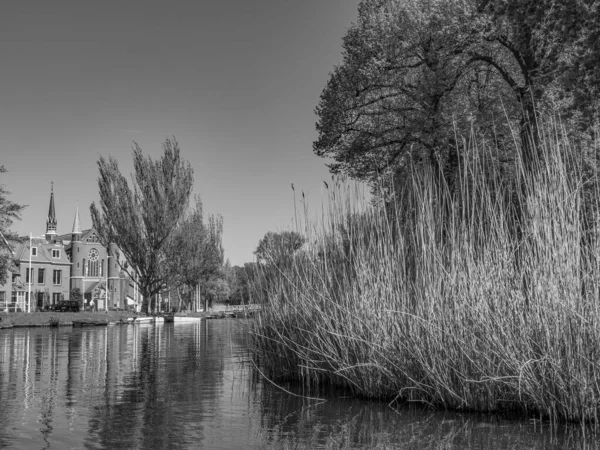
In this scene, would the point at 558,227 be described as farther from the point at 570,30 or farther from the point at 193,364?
the point at 193,364

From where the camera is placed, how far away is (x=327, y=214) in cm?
873

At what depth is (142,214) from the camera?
133ft

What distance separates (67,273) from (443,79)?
5610cm

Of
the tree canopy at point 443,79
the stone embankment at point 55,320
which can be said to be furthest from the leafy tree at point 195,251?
the tree canopy at point 443,79

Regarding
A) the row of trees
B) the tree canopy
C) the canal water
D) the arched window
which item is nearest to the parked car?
the row of trees

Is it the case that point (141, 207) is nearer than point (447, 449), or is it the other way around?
point (447, 449)

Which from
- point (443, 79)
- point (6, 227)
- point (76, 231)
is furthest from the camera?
point (76, 231)

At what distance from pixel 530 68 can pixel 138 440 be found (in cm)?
1570

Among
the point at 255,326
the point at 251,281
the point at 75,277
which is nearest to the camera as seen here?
the point at 255,326

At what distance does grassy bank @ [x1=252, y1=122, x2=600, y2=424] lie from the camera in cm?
580

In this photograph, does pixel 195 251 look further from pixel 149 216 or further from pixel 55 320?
pixel 55 320

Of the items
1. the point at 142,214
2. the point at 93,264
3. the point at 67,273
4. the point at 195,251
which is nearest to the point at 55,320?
the point at 142,214

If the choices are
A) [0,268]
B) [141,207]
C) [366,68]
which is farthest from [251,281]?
[141,207]

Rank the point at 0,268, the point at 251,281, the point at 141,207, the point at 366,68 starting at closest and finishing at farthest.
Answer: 1. the point at 251,281
2. the point at 366,68
3. the point at 0,268
4. the point at 141,207
